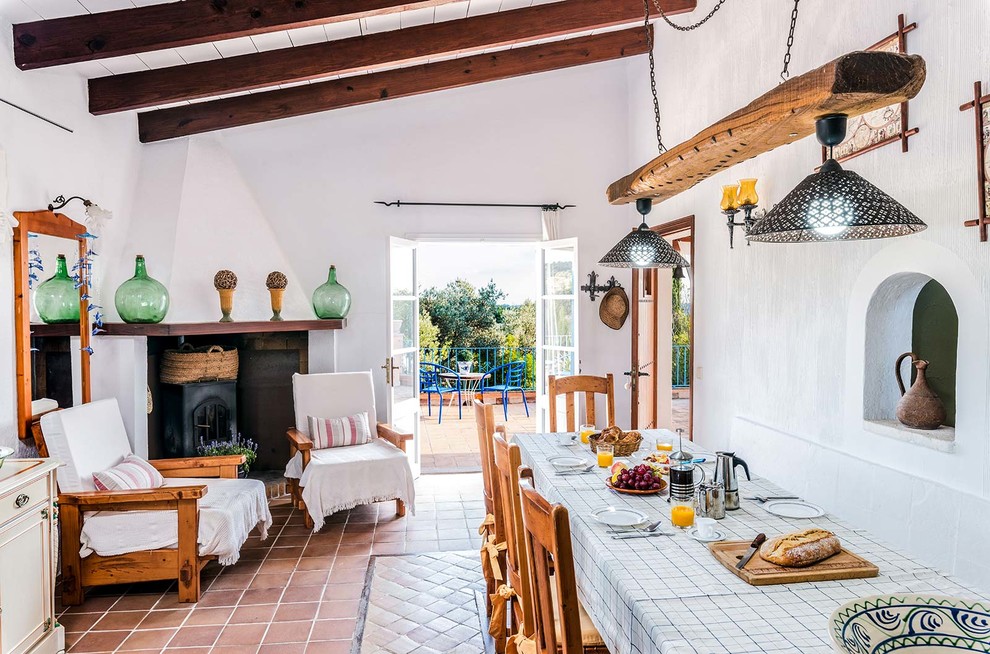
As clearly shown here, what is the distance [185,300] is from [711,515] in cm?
373

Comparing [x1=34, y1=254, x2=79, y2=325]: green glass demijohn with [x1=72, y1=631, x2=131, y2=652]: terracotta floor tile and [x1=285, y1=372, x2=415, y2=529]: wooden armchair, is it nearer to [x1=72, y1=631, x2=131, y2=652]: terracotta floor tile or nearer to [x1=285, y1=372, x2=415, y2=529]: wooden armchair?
[x1=285, y1=372, x2=415, y2=529]: wooden armchair

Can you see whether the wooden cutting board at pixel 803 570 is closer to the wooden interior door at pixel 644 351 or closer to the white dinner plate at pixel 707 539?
the white dinner plate at pixel 707 539

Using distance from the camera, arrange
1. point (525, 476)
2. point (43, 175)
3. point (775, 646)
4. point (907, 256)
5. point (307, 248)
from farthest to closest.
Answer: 1. point (307, 248)
2. point (43, 175)
3. point (907, 256)
4. point (525, 476)
5. point (775, 646)

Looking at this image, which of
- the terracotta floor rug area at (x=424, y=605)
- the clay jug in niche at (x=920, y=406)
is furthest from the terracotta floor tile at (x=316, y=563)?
the clay jug in niche at (x=920, y=406)

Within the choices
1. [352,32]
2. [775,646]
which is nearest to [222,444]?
[352,32]

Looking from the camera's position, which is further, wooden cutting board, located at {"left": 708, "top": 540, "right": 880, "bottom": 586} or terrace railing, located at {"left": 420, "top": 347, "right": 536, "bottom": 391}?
terrace railing, located at {"left": 420, "top": 347, "right": 536, "bottom": 391}

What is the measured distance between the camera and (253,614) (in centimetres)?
288

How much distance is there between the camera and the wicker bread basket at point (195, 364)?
440 centimetres

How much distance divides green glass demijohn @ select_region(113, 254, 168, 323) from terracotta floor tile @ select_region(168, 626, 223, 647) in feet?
6.62

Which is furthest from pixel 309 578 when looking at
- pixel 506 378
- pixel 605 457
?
pixel 506 378

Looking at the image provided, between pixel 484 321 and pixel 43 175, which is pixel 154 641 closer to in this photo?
pixel 43 175

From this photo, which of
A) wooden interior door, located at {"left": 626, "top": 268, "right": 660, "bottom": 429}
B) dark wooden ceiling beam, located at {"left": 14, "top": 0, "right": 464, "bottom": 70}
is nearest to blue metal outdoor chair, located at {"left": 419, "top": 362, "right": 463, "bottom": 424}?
wooden interior door, located at {"left": 626, "top": 268, "right": 660, "bottom": 429}

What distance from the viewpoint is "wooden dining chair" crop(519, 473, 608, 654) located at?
139 cm

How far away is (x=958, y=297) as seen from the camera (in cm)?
206
